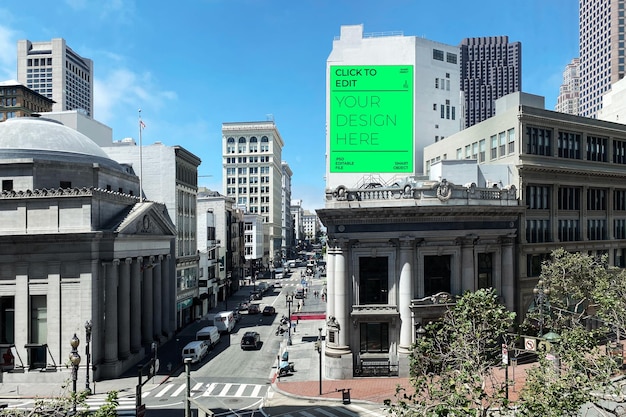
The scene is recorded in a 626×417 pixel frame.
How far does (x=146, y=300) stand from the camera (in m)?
46.6

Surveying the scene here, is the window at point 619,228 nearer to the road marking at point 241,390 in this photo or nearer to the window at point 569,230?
the window at point 569,230

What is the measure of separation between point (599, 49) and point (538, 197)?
15112 cm

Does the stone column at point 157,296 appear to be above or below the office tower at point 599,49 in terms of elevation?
below

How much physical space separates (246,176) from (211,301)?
→ 7953 cm

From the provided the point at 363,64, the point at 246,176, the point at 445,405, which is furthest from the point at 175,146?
the point at 246,176

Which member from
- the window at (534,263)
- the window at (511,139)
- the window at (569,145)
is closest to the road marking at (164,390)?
the window at (534,263)

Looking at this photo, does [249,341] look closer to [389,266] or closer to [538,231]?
[389,266]

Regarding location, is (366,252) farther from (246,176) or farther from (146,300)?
(246,176)

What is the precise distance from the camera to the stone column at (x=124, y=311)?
3869 centimetres

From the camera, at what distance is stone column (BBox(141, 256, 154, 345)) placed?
46125mm

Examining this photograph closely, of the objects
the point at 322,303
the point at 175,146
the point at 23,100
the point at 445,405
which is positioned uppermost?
the point at 23,100

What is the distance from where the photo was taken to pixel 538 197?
4156cm

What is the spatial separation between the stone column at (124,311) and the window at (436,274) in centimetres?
2553

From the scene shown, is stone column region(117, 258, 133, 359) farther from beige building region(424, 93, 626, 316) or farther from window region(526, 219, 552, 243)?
window region(526, 219, 552, 243)
